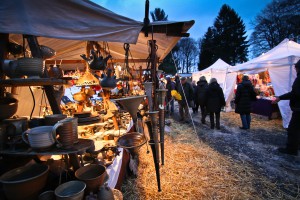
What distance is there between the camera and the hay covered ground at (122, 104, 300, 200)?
2461mm

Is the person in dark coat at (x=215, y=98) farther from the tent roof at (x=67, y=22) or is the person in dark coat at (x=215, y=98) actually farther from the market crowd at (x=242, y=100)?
the tent roof at (x=67, y=22)

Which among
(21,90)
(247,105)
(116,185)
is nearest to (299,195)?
(116,185)

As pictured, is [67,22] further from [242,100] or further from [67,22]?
[242,100]

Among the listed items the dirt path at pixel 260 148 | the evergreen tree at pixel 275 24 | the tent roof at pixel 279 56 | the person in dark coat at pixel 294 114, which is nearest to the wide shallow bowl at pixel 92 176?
the dirt path at pixel 260 148

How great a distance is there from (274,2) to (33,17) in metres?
28.4

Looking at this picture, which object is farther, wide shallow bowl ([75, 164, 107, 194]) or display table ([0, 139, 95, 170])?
wide shallow bowl ([75, 164, 107, 194])

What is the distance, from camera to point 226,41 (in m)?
28.2

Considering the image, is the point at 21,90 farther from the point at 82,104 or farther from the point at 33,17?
the point at 33,17

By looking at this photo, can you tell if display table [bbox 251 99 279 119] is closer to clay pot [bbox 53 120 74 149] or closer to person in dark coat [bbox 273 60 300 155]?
person in dark coat [bbox 273 60 300 155]

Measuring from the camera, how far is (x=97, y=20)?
153cm

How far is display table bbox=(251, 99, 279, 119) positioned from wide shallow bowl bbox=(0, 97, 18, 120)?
7500 millimetres

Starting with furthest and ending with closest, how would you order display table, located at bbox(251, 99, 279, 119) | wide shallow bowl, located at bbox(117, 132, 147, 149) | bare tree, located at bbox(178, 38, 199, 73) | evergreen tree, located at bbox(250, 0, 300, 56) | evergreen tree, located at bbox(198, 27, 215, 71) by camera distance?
1. bare tree, located at bbox(178, 38, 199, 73)
2. evergreen tree, located at bbox(198, 27, 215, 71)
3. evergreen tree, located at bbox(250, 0, 300, 56)
4. display table, located at bbox(251, 99, 279, 119)
5. wide shallow bowl, located at bbox(117, 132, 147, 149)

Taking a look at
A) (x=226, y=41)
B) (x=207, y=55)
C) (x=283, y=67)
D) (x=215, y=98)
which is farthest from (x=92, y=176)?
(x=226, y=41)

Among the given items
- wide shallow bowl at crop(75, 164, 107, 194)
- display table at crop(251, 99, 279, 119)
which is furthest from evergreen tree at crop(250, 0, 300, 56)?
wide shallow bowl at crop(75, 164, 107, 194)
